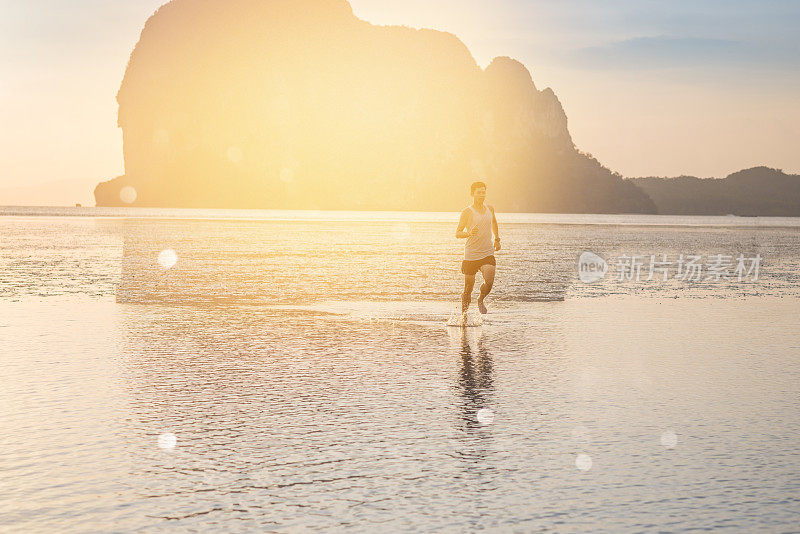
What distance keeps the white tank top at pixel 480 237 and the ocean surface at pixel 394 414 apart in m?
0.98

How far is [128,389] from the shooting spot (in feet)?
26.2

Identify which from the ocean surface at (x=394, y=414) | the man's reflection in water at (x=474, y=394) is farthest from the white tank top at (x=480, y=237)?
the man's reflection in water at (x=474, y=394)

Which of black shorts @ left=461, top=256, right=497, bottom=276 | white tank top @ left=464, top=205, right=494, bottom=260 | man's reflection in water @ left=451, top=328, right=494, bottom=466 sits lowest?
man's reflection in water @ left=451, top=328, right=494, bottom=466

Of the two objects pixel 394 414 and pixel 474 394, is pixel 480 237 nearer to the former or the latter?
pixel 474 394

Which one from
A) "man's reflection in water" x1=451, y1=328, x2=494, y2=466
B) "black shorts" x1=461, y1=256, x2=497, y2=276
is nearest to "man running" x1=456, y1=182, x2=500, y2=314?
"black shorts" x1=461, y1=256, x2=497, y2=276

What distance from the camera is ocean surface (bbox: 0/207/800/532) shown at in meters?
4.80

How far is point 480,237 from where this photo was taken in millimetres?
13469

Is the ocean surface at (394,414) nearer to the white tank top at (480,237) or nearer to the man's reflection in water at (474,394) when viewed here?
the man's reflection in water at (474,394)

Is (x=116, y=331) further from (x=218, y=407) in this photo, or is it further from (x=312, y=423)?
(x=312, y=423)

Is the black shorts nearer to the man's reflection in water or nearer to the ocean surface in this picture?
the ocean surface

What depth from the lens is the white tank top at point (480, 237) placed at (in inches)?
527

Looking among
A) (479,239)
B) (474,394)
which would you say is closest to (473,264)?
(479,239)

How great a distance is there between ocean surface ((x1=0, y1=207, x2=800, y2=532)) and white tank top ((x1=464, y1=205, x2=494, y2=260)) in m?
0.98

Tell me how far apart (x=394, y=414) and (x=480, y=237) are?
6.67m
